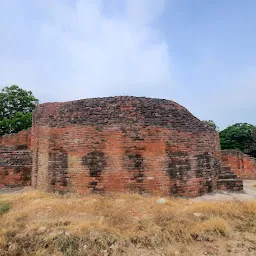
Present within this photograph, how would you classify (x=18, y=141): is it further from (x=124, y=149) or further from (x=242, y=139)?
(x=242, y=139)

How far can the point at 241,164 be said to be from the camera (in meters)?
13.5

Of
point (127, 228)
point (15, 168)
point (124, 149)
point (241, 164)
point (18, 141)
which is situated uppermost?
point (18, 141)

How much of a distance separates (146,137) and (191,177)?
186cm

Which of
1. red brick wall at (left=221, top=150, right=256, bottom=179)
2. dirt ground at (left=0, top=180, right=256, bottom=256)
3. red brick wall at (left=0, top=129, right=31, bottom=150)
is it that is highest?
red brick wall at (left=0, top=129, right=31, bottom=150)

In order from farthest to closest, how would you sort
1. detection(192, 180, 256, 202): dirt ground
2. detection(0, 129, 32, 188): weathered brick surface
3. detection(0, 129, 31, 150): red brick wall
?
detection(0, 129, 31, 150): red brick wall → detection(0, 129, 32, 188): weathered brick surface → detection(192, 180, 256, 202): dirt ground

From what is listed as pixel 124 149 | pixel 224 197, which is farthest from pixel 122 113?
pixel 224 197

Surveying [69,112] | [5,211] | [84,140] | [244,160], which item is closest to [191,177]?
[84,140]

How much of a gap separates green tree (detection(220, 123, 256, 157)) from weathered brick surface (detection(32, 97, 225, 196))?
17.4m

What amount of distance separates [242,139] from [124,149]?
20.4m

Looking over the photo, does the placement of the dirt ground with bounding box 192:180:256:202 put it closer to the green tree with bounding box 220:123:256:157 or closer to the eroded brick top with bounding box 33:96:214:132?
the eroded brick top with bounding box 33:96:214:132

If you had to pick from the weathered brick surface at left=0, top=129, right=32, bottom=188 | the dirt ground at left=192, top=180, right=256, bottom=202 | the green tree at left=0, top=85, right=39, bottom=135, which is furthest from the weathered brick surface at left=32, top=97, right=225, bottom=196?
the green tree at left=0, top=85, right=39, bottom=135

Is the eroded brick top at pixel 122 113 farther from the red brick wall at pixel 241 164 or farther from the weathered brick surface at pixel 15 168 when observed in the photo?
the red brick wall at pixel 241 164

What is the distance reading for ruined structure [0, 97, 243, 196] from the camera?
6.74 meters

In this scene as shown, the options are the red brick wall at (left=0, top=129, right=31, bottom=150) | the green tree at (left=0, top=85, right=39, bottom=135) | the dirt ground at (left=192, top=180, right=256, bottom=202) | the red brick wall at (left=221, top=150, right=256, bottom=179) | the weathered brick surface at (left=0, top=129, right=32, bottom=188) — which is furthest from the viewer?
the green tree at (left=0, top=85, right=39, bottom=135)
